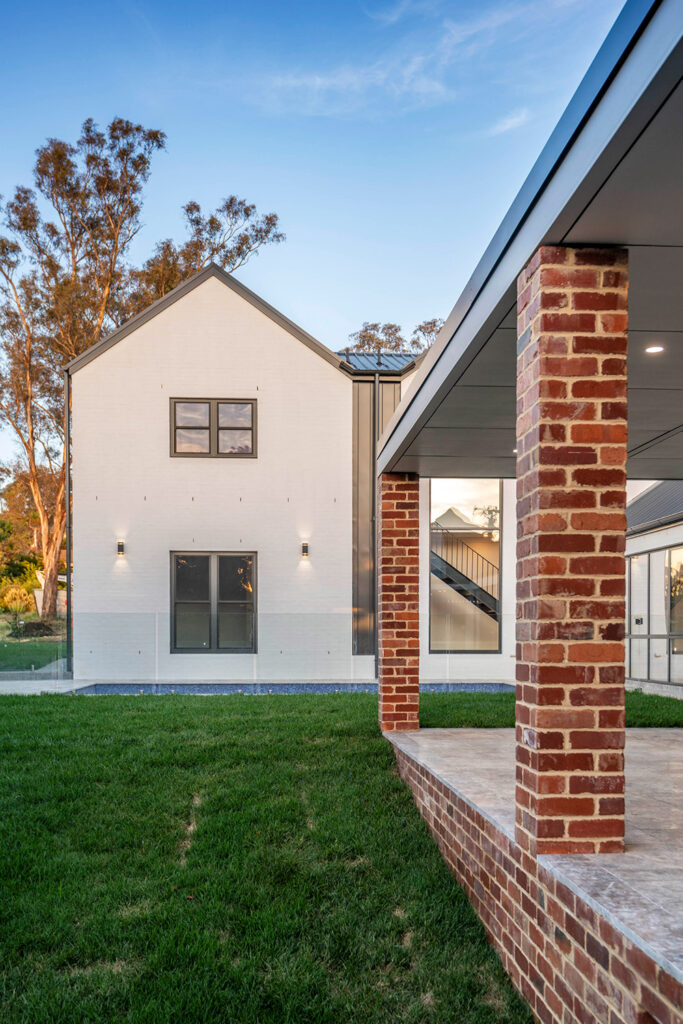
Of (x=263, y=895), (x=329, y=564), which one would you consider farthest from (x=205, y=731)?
(x=329, y=564)

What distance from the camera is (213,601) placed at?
45.2 ft

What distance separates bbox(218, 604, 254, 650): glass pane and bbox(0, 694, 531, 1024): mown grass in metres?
6.59

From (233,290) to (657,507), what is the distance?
8839 mm

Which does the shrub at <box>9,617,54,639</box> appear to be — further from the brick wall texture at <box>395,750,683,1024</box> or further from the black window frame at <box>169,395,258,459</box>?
the brick wall texture at <box>395,750,683,1024</box>

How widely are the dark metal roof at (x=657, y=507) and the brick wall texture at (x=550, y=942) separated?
9.37 metres

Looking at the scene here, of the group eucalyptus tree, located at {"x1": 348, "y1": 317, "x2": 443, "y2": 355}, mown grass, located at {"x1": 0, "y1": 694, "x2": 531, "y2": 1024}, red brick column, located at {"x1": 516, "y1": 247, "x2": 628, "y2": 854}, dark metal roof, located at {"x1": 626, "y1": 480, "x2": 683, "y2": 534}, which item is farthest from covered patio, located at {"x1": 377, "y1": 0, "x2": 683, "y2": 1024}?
eucalyptus tree, located at {"x1": 348, "y1": 317, "x2": 443, "y2": 355}

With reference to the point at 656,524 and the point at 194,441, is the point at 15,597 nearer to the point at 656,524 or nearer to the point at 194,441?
the point at 194,441

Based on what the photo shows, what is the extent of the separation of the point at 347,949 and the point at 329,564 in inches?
409

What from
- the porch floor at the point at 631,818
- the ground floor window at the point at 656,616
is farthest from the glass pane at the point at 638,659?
the porch floor at the point at 631,818

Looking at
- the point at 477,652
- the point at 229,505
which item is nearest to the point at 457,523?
the point at 477,652

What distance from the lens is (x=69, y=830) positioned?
16.5 ft

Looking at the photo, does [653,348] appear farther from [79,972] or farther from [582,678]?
[79,972]

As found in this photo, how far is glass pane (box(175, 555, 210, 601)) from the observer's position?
13828 millimetres

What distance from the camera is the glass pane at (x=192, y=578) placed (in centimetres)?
1383
